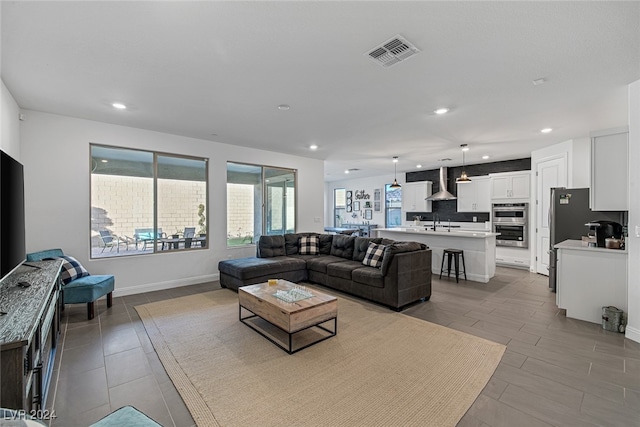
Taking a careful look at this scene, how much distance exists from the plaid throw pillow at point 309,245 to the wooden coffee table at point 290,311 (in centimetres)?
240

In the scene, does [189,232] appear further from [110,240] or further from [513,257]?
[513,257]

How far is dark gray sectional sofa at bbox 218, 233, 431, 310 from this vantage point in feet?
13.1

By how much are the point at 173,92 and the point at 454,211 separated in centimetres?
796

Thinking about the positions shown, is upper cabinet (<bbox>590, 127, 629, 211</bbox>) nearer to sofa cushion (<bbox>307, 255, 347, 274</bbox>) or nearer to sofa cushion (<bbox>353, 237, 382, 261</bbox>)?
sofa cushion (<bbox>353, 237, 382, 261</bbox>)

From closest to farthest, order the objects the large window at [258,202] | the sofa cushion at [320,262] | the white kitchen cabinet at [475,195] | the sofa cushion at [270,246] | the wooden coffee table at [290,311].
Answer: the wooden coffee table at [290,311], the sofa cushion at [320,262], the sofa cushion at [270,246], the large window at [258,202], the white kitchen cabinet at [475,195]

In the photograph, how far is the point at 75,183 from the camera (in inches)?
164

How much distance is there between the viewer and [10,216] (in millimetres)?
2248

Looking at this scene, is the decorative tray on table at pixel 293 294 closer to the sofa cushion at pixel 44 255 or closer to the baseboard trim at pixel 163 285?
the baseboard trim at pixel 163 285

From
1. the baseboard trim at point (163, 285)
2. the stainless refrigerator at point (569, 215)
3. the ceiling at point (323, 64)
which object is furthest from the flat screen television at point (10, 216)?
the stainless refrigerator at point (569, 215)

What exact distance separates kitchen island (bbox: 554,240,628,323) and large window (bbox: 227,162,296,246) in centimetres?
522

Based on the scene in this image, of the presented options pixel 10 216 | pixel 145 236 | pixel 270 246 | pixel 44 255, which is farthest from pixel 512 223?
pixel 44 255

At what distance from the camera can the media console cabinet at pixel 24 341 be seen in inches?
52.9

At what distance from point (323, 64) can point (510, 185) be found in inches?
258

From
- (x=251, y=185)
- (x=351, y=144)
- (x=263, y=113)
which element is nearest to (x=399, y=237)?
(x=351, y=144)
